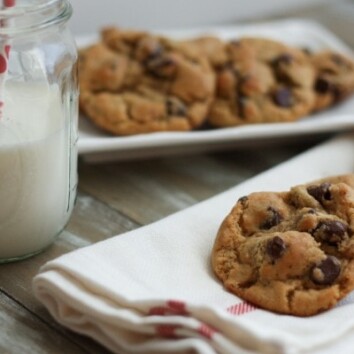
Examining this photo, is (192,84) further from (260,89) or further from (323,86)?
(323,86)

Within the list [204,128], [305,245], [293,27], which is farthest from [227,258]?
[293,27]

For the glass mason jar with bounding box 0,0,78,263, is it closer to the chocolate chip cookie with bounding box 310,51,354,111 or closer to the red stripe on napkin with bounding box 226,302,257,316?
the red stripe on napkin with bounding box 226,302,257,316

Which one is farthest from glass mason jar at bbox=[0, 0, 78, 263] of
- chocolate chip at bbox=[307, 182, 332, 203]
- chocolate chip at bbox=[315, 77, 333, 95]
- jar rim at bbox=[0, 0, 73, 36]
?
chocolate chip at bbox=[315, 77, 333, 95]

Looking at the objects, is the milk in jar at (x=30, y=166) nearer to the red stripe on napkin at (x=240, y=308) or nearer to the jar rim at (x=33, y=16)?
the jar rim at (x=33, y=16)

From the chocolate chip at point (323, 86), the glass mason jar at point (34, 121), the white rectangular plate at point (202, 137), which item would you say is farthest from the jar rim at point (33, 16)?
the chocolate chip at point (323, 86)

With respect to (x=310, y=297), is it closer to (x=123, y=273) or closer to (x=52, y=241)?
(x=123, y=273)

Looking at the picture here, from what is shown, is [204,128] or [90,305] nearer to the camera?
[90,305]

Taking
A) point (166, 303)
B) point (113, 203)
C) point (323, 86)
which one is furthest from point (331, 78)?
point (166, 303)
